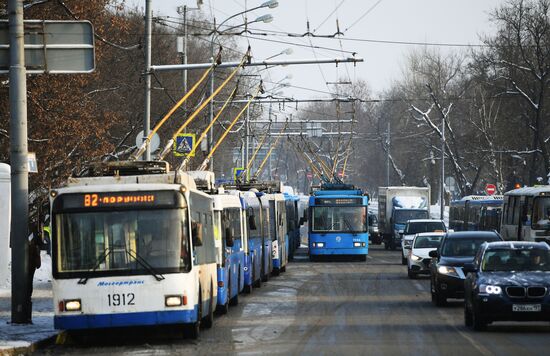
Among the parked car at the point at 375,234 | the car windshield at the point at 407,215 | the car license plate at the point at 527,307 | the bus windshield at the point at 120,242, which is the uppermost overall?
the bus windshield at the point at 120,242

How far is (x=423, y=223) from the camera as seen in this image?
54094 millimetres

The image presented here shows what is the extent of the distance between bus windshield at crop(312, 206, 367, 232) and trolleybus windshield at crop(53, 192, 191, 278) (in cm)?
3326

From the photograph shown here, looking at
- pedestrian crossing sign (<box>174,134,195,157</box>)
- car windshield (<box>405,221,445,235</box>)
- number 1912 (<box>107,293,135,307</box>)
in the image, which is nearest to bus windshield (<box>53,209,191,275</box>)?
number 1912 (<box>107,293,135,307</box>)

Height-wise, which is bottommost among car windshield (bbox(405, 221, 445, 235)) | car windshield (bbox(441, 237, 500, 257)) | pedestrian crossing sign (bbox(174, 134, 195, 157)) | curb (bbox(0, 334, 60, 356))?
car windshield (bbox(405, 221, 445, 235))

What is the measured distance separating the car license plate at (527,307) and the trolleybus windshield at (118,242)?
16.2ft

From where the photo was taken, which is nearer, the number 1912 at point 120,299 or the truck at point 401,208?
the number 1912 at point 120,299

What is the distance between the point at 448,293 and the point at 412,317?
2.74 meters

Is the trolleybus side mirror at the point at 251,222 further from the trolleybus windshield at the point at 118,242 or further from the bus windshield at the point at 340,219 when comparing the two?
the bus windshield at the point at 340,219

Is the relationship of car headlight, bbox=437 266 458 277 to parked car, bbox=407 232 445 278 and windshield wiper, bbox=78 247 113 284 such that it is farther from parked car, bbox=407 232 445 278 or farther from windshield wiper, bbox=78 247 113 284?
parked car, bbox=407 232 445 278

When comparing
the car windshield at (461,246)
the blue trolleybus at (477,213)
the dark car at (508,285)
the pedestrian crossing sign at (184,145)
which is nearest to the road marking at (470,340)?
the dark car at (508,285)

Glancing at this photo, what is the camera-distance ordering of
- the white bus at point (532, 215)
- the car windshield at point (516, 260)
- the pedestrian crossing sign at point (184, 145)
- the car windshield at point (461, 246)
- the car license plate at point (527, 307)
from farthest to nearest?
the white bus at point (532, 215) < the pedestrian crossing sign at point (184, 145) < the car windshield at point (461, 246) < the car windshield at point (516, 260) < the car license plate at point (527, 307)

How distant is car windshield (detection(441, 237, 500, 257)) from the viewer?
28594 mm

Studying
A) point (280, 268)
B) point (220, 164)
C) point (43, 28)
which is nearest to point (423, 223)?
point (280, 268)

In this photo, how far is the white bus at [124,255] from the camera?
19578 millimetres
